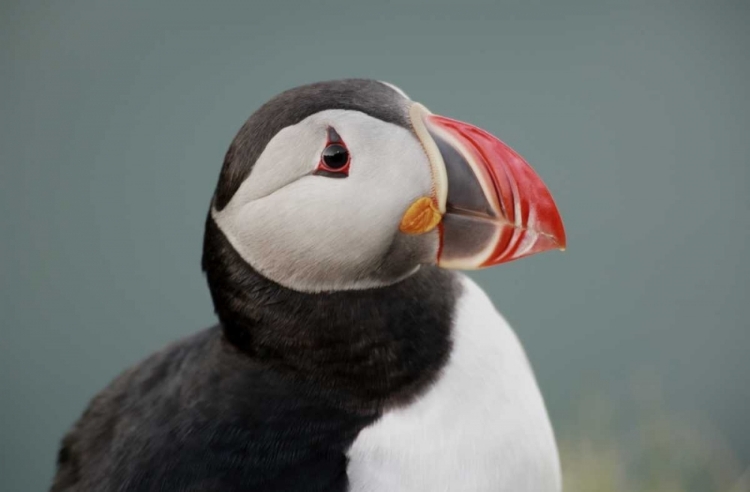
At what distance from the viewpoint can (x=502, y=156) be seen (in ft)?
3.19

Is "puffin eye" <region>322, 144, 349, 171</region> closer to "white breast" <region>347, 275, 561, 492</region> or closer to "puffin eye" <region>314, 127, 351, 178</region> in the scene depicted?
"puffin eye" <region>314, 127, 351, 178</region>

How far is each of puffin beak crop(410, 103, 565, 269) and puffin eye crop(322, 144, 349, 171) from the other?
9cm

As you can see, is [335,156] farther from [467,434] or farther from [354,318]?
[467,434]

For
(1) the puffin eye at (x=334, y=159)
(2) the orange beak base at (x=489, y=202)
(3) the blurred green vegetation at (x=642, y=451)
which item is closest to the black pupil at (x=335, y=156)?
(1) the puffin eye at (x=334, y=159)

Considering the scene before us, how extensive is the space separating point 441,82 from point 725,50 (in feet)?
2.78

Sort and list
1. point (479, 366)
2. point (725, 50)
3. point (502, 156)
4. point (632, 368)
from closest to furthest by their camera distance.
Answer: point (502, 156)
point (479, 366)
point (632, 368)
point (725, 50)

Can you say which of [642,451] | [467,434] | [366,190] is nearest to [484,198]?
[366,190]

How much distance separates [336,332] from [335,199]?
6.3 inches

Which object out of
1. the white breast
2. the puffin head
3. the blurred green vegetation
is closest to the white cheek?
the puffin head

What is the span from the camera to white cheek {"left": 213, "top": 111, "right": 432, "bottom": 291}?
37.6 inches

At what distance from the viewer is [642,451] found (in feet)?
7.20

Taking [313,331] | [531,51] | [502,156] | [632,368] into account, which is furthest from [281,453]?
[531,51]

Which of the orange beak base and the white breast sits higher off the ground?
the orange beak base

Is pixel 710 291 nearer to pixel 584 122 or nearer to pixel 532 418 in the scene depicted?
pixel 584 122
